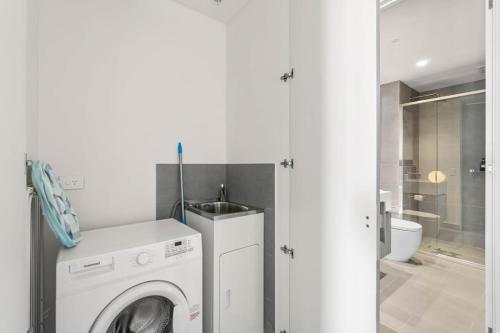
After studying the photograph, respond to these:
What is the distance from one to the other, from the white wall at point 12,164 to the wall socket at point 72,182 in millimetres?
739

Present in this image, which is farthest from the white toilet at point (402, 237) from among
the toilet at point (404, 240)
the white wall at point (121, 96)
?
the white wall at point (121, 96)

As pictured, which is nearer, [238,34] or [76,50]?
[76,50]

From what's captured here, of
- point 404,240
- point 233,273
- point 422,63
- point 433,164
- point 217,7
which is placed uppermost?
point 217,7

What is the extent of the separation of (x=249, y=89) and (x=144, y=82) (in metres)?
0.84

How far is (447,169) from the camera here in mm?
919

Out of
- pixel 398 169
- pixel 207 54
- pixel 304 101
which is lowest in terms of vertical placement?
pixel 398 169

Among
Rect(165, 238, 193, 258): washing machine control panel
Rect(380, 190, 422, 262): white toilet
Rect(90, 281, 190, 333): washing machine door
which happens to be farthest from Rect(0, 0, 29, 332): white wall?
Rect(380, 190, 422, 262): white toilet

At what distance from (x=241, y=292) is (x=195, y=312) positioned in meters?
0.39

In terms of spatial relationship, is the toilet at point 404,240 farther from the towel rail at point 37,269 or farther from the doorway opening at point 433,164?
the towel rail at point 37,269

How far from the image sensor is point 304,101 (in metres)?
1.39

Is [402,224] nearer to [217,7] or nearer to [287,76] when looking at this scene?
[287,76]

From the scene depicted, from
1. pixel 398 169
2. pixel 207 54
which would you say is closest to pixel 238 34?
pixel 207 54

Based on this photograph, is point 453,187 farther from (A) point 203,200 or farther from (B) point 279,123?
(A) point 203,200

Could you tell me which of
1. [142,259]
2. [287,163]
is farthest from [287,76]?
[142,259]
